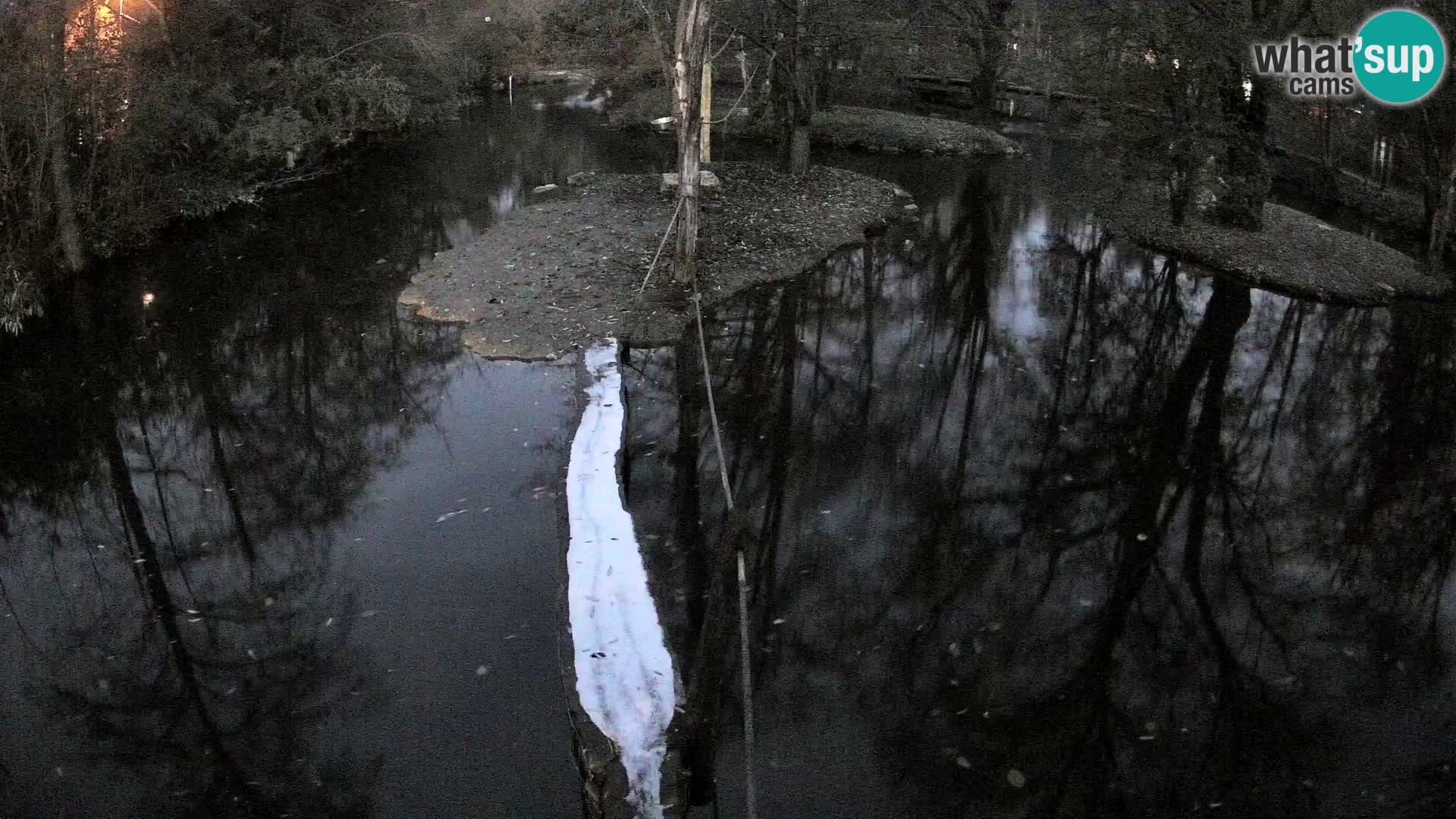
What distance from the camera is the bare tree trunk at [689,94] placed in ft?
41.9

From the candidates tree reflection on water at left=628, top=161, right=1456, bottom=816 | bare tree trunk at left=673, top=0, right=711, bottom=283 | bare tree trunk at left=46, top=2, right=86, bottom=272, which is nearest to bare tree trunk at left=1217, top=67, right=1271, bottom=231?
tree reflection on water at left=628, top=161, right=1456, bottom=816

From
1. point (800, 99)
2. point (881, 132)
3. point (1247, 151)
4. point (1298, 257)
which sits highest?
point (800, 99)

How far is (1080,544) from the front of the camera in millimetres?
8086

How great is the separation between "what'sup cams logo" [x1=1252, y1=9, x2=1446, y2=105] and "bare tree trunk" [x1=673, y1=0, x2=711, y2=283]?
8769mm

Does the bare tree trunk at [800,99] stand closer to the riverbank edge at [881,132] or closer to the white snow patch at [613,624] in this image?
the riverbank edge at [881,132]

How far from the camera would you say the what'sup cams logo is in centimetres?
1587

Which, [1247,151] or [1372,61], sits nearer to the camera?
[1247,151]

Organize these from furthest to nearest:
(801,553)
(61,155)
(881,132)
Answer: (881,132), (61,155), (801,553)

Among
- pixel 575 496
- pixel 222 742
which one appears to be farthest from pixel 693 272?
pixel 222 742

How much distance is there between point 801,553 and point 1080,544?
2.15 metres

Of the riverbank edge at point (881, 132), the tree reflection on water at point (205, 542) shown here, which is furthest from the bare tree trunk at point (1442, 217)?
the tree reflection on water at point (205, 542)

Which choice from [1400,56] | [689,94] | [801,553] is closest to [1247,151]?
[1400,56]

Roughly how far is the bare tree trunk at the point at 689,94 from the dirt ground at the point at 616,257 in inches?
45.3

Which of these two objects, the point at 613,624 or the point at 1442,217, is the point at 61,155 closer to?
the point at 613,624
